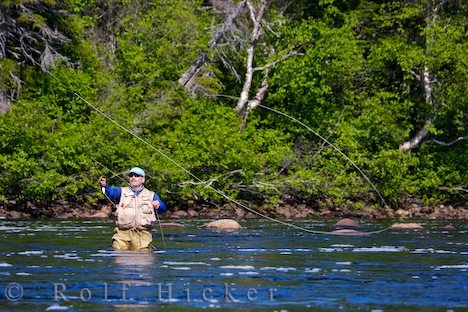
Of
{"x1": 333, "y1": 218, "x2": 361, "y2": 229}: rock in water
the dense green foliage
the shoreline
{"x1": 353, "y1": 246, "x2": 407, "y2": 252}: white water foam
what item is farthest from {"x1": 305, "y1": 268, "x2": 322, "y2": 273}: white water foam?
the dense green foliage

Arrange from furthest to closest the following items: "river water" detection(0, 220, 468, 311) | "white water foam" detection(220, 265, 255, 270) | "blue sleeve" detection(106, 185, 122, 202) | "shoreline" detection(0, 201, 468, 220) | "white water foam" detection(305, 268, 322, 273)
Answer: "shoreline" detection(0, 201, 468, 220) < "blue sleeve" detection(106, 185, 122, 202) < "white water foam" detection(220, 265, 255, 270) < "white water foam" detection(305, 268, 322, 273) < "river water" detection(0, 220, 468, 311)

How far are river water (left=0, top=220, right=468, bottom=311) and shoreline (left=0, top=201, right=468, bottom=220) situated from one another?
5.89m

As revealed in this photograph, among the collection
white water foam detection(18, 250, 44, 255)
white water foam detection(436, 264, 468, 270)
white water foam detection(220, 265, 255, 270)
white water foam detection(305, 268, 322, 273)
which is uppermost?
white water foam detection(18, 250, 44, 255)

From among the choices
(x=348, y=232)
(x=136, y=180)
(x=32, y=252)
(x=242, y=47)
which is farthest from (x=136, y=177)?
(x=242, y=47)

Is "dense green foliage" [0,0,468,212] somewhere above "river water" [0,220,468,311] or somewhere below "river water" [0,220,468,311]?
above

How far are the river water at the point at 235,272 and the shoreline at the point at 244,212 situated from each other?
232 inches

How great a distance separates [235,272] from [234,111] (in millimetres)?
18297

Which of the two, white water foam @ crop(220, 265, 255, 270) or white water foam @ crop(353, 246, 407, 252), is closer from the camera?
white water foam @ crop(220, 265, 255, 270)

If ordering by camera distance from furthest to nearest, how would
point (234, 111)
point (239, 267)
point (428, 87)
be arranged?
1. point (428, 87)
2. point (234, 111)
3. point (239, 267)

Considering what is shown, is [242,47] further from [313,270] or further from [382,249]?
[313,270]

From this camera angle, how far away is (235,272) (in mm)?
12727

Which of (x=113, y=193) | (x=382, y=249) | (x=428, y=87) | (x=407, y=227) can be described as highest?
(x=428, y=87)

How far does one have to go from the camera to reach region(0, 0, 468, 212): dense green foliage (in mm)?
26688

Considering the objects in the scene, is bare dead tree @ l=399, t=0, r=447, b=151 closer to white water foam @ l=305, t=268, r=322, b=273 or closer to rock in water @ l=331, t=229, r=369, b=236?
rock in water @ l=331, t=229, r=369, b=236
